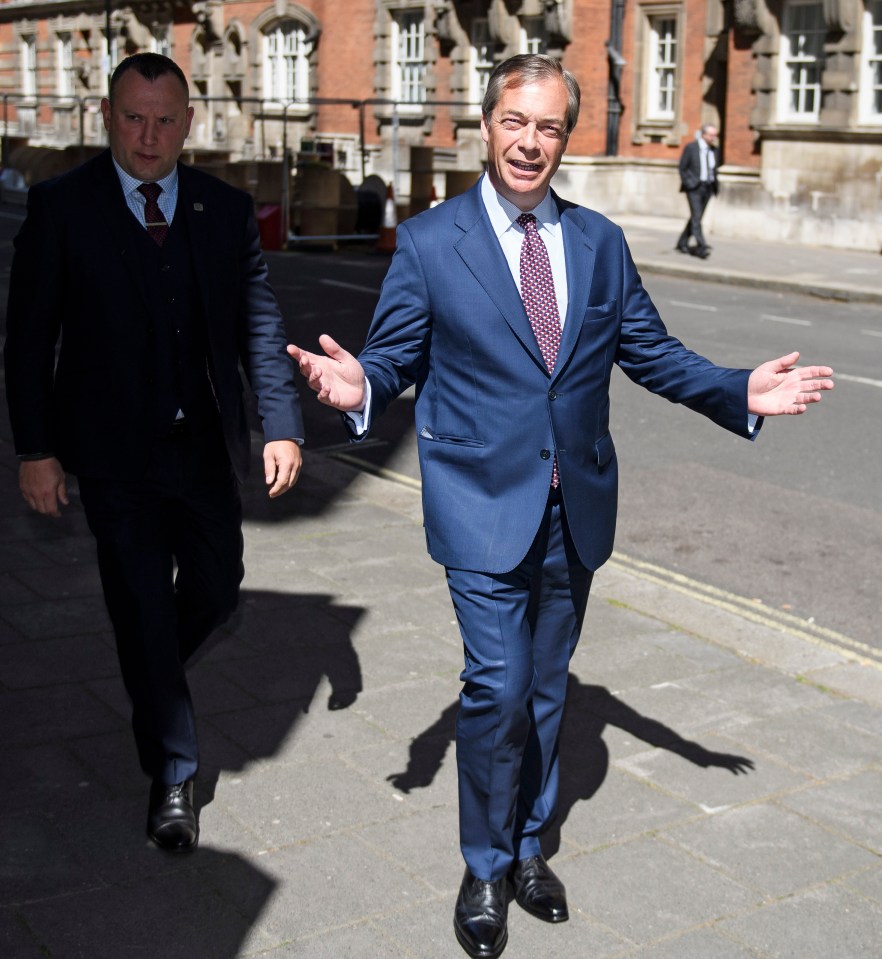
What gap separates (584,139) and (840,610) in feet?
81.5

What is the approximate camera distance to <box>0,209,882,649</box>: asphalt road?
6.93m

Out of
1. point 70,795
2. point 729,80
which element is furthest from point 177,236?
point 729,80

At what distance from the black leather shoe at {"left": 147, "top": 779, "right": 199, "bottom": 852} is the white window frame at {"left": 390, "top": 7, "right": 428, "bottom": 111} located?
33.1 m

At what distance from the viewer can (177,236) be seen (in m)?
4.00

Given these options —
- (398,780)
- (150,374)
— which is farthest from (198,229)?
(398,780)

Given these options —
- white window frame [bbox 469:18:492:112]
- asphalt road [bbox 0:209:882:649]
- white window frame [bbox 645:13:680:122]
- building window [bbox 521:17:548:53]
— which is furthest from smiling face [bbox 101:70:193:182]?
white window frame [bbox 469:18:492:112]

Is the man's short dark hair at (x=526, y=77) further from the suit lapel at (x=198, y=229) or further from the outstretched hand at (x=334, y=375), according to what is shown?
the suit lapel at (x=198, y=229)

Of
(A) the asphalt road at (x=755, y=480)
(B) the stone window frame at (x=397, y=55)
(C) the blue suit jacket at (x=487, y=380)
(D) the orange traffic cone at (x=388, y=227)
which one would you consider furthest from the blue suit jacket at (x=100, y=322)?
(B) the stone window frame at (x=397, y=55)

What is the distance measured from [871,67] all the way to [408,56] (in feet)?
49.6

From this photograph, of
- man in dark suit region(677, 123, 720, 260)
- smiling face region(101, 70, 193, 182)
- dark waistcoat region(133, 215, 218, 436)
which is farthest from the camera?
man in dark suit region(677, 123, 720, 260)

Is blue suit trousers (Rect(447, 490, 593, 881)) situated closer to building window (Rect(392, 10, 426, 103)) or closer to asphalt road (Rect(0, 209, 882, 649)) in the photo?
asphalt road (Rect(0, 209, 882, 649))

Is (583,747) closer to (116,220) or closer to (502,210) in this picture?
(502,210)

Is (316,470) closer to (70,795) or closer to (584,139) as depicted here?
(70,795)

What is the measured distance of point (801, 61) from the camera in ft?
84.6
